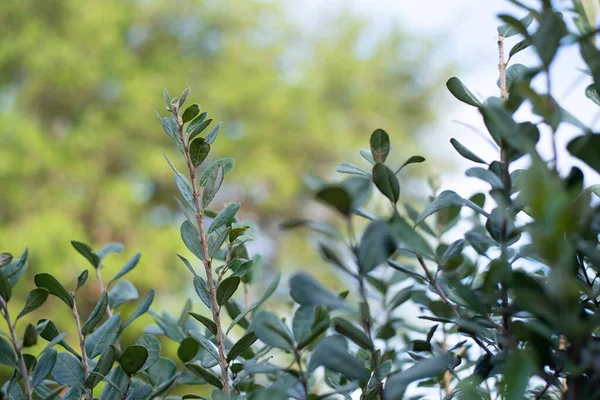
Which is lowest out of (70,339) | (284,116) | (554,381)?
(554,381)

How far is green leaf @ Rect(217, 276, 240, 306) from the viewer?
0.31m

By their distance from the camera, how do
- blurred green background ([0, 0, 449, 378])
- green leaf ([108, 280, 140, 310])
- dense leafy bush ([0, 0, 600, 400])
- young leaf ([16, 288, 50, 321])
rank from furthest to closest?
1. blurred green background ([0, 0, 449, 378])
2. green leaf ([108, 280, 140, 310])
3. young leaf ([16, 288, 50, 321])
4. dense leafy bush ([0, 0, 600, 400])

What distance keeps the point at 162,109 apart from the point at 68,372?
5056 millimetres

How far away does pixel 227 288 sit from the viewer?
313 millimetres

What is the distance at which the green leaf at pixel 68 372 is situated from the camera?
31 centimetres

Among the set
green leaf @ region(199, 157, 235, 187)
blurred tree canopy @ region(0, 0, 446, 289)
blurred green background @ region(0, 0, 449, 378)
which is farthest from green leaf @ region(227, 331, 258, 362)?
blurred tree canopy @ region(0, 0, 446, 289)

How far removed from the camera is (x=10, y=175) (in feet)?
14.5

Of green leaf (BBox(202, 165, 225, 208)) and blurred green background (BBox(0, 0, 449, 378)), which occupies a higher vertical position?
blurred green background (BBox(0, 0, 449, 378))

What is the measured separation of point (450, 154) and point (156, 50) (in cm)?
354

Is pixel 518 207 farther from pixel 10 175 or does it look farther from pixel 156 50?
pixel 156 50

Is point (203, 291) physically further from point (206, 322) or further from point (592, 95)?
point (592, 95)

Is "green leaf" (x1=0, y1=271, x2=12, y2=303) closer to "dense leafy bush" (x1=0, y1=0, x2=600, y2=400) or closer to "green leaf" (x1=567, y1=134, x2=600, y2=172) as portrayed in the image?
"dense leafy bush" (x1=0, y1=0, x2=600, y2=400)

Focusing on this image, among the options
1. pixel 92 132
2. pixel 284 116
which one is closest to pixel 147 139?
pixel 92 132

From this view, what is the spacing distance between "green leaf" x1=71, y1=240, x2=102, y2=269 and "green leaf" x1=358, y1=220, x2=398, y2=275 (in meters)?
0.25
